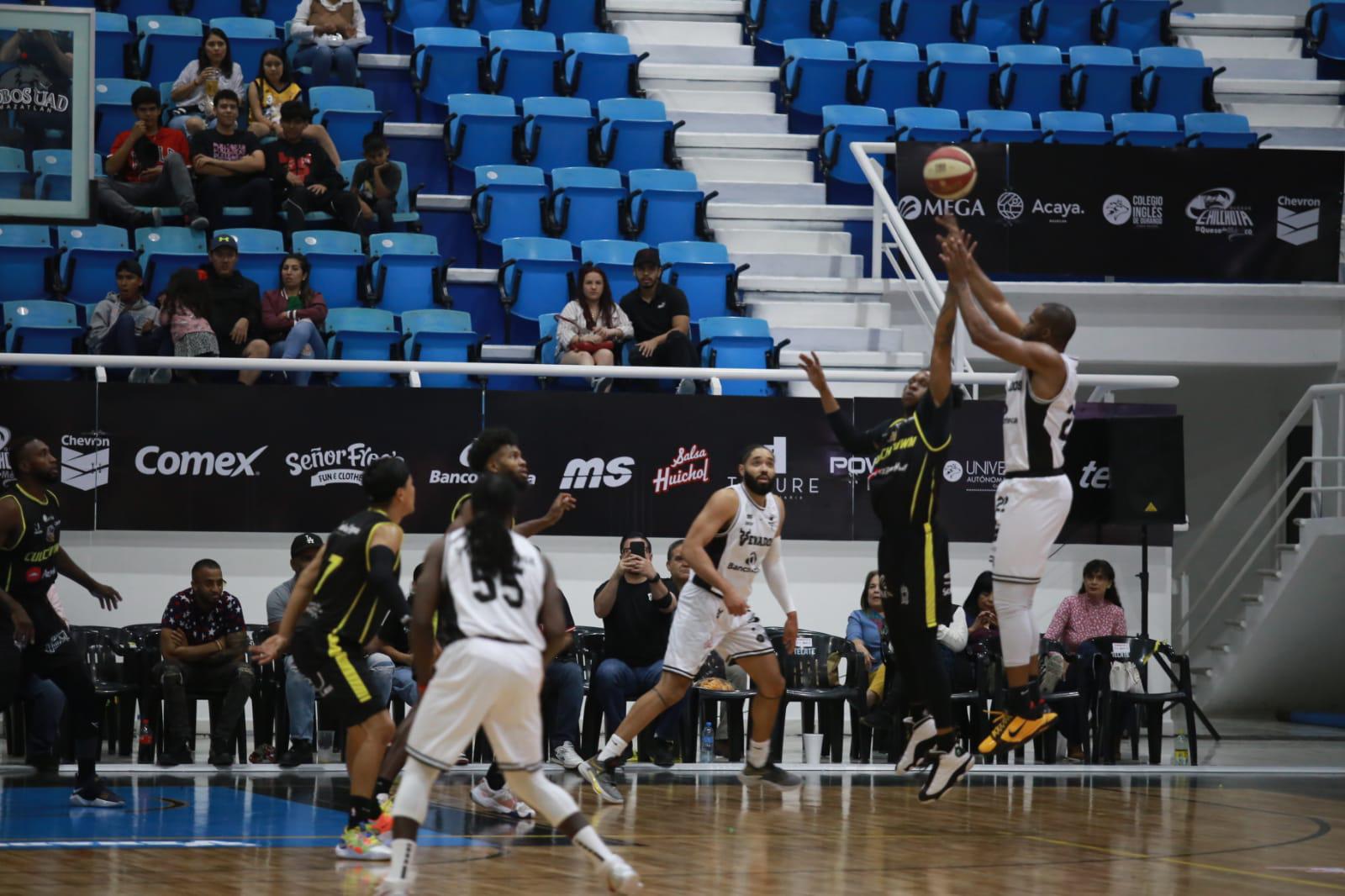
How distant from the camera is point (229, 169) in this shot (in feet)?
49.8

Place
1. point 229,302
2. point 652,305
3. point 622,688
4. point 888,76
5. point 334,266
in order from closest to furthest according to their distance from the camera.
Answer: point 622,688 → point 229,302 → point 652,305 → point 334,266 → point 888,76

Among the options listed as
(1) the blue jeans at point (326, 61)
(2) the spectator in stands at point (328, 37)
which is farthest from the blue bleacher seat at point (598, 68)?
(1) the blue jeans at point (326, 61)

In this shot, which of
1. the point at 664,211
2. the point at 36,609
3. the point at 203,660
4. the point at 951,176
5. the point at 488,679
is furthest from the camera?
the point at 664,211

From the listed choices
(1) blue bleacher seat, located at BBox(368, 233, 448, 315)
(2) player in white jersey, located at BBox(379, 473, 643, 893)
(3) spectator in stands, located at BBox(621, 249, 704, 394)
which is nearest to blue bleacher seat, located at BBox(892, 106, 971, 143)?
(3) spectator in stands, located at BBox(621, 249, 704, 394)

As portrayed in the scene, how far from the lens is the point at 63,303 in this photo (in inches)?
539

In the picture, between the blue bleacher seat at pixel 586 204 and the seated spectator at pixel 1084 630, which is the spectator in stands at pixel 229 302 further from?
A: the seated spectator at pixel 1084 630

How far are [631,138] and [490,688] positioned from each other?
38.2 feet

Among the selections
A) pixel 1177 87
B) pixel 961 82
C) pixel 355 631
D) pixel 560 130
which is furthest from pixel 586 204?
pixel 355 631

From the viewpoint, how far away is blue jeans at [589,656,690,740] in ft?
38.7

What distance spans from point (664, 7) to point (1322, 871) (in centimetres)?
1361

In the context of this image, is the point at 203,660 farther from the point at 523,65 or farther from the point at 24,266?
the point at 523,65

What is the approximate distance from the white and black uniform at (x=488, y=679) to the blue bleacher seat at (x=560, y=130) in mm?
11080

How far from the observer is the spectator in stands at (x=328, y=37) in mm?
16734

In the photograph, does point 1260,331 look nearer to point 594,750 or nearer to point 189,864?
point 594,750
